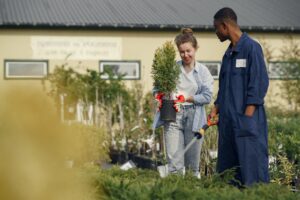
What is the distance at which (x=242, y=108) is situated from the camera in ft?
17.2

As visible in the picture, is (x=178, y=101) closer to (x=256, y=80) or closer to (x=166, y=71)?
(x=166, y=71)

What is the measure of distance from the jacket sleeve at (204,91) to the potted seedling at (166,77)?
0.80 feet

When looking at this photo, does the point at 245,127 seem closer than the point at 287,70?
Yes

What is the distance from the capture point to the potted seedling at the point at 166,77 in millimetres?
6730

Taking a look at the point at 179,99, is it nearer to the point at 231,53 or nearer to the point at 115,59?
the point at 231,53

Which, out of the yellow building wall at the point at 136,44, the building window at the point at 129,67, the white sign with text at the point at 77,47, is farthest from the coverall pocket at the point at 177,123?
the building window at the point at 129,67

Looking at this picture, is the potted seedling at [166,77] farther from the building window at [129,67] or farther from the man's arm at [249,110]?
the building window at [129,67]

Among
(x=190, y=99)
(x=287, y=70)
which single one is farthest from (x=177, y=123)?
(x=287, y=70)

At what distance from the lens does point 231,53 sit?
5.39 meters

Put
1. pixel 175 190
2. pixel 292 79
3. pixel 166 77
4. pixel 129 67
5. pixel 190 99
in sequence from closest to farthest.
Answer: pixel 175 190
pixel 190 99
pixel 166 77
pixel 292 79
pixel 129 67

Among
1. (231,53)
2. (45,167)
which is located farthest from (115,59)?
(45,167)

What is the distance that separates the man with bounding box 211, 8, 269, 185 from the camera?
5176mm

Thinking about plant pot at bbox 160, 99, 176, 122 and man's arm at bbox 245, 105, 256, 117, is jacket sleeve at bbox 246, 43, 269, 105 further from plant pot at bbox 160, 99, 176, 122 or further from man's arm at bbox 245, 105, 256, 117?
plant pot at bbox 160, 99, 176, 122

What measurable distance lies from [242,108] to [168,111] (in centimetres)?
154
